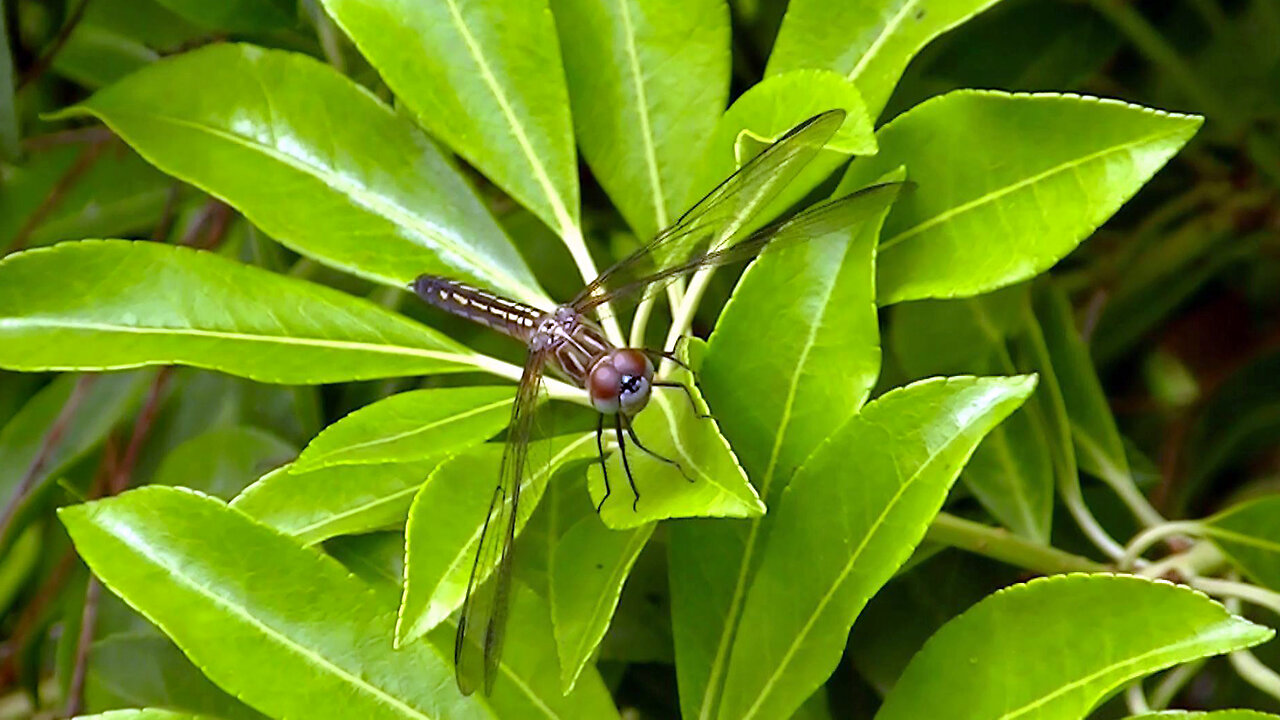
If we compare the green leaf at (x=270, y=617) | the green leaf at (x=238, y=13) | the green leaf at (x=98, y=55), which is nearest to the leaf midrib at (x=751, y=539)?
the green leaf at (x=270, y=617)

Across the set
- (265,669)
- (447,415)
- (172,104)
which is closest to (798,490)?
(447,415)

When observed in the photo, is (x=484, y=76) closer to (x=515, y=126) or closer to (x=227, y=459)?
(x=515, y=126)

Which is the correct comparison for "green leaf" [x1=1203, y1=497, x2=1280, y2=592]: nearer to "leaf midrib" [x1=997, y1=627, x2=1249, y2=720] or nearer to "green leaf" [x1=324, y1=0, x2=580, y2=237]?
"leaf midrib" [x1=997, y1=627, x2=1249, y2=720]

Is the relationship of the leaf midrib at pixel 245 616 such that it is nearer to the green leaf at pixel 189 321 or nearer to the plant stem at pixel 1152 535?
the green leaf at pixel 189 321

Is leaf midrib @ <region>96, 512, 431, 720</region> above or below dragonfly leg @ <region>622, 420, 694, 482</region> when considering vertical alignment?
below

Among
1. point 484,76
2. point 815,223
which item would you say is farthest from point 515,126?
point 815,223

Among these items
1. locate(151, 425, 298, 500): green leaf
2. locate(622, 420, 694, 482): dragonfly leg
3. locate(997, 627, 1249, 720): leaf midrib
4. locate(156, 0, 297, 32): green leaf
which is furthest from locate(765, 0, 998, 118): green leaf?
locate(151, 425, 298, 500): green leaf

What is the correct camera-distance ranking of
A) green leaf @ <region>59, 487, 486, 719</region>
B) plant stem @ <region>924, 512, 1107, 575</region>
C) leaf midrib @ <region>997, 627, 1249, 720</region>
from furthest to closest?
1. plant stem @ <region>924, 512, 1107, 575</region>
2. green leaf @ <region>59, 487, 486, 719</region>
3. leaf midrib @ <region>997, 627, 1249, 720</region>
